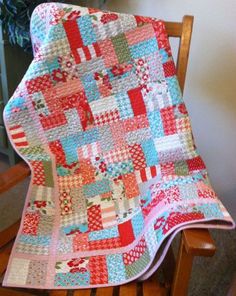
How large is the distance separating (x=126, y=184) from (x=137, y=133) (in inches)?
6.4

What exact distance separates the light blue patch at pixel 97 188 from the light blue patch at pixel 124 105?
0.70ft

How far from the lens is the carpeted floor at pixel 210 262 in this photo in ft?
3.99

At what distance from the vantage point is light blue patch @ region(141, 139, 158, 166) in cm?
97

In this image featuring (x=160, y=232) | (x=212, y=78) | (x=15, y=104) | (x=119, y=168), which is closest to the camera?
(x=160, y=232)

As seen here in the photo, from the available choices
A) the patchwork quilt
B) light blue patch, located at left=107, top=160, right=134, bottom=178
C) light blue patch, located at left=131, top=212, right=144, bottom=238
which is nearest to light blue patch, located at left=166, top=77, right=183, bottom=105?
the patchwork quilt

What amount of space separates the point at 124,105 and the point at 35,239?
464 mm

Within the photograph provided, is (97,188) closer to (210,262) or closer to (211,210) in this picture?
(211,210)

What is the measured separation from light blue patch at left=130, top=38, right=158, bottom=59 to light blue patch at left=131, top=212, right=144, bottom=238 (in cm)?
47

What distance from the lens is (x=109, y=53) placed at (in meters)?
0.93

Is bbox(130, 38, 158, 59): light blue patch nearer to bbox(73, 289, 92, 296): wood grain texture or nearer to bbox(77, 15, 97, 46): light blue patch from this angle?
bbox(77, 15, 97, 46): light blue patch

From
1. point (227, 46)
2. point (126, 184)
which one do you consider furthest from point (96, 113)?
point (227, 46)

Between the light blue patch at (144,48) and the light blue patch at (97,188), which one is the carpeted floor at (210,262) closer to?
the light blue patch at (97,188)

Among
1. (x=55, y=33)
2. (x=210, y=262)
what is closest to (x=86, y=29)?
(x=55, y=33)

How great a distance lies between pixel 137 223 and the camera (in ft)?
3.01
